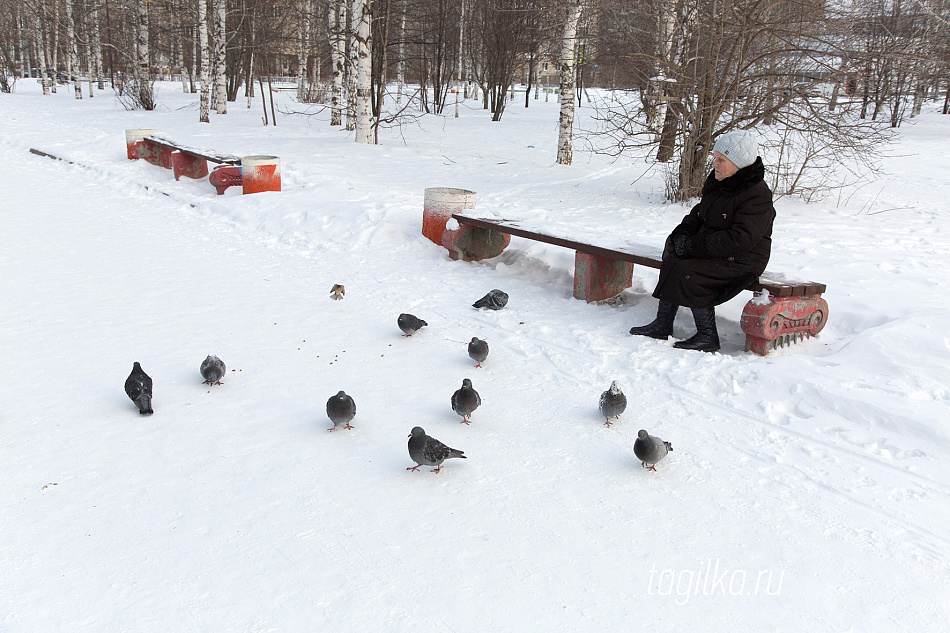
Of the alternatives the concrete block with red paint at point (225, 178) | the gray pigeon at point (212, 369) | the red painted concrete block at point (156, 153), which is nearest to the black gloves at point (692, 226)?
the gray pigeon at point (212, 369)

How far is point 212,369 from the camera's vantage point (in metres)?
4.13

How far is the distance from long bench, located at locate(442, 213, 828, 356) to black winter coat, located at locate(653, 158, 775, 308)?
0.17 meters

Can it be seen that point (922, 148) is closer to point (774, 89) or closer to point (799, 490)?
point (774, 89)

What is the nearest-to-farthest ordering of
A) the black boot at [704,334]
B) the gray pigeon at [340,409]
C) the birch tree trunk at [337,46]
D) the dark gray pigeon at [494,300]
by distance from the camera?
the gray pigeon at [340,409] → the black boot at [704,334] → the dark gray pigeon at [494,300] → the birch tree trunk at [337,46]

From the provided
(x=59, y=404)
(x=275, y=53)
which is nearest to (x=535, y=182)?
(x=59, y=404)

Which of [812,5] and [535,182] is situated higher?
[812,5]

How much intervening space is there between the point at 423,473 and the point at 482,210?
181 inches

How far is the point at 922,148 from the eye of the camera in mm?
17844

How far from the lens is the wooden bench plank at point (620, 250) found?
451 centimetres

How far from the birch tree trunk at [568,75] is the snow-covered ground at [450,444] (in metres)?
7.18

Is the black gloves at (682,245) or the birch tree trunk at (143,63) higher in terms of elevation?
the birch tree trunk at (143,63)

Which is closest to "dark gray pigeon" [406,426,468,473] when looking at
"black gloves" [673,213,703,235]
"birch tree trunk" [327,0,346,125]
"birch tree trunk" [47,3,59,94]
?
"black gloves" [673,213,703,235]

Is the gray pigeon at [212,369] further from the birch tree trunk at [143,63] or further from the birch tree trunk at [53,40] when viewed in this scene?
the birch tree trunk at [53,40]

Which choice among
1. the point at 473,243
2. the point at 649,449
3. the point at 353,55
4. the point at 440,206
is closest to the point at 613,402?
the point at 649,449
